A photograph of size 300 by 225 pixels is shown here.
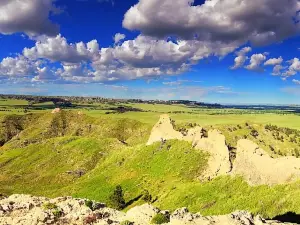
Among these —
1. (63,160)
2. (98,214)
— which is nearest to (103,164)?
(63,160)

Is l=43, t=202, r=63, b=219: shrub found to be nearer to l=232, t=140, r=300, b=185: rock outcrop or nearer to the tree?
l=232, t=140, r=300, b=185: rock outcrop

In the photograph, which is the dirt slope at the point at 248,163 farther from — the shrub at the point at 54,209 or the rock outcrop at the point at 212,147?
the shrub at the point at 54,209

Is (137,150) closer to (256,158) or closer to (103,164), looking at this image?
(103,164)

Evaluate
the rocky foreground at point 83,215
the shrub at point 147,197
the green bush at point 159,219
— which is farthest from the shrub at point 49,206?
the shrub at point 147,197

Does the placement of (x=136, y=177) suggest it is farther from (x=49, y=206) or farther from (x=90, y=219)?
(x=90, y=219)

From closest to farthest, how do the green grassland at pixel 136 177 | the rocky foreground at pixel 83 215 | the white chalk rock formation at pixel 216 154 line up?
1. the rocky foreground at pixel 83 215
2. the green grassland at pixel 136 177
3. the white chalk rock formation at pixel 216 154
